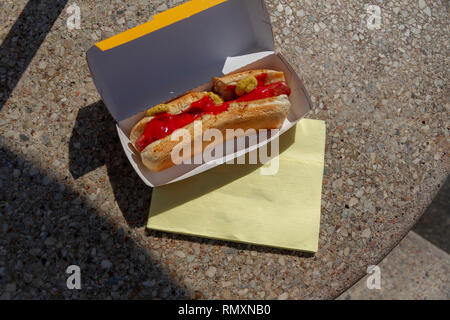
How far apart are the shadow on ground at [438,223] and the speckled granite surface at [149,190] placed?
1.04 m

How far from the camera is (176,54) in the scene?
54.1 inches

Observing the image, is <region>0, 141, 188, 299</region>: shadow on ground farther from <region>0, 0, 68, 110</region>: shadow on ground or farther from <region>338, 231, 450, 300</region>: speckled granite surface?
<region>338, 231, 450, 300</region>: speckled granite surface

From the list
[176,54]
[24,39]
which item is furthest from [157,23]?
[24,39]

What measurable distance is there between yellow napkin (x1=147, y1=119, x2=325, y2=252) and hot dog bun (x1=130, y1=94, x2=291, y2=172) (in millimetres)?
100

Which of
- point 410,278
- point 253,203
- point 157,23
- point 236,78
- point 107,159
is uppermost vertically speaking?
point 157,23

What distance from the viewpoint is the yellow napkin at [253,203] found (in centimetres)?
134

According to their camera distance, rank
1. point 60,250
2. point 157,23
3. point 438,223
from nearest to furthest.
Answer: point 157,23 < point 60,250 < point 438,223

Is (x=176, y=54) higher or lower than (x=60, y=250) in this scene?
higher

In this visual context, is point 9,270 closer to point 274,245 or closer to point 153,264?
point 153,264

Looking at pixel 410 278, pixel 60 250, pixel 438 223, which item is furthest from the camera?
pixel 438 223

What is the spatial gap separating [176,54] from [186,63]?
0.06m

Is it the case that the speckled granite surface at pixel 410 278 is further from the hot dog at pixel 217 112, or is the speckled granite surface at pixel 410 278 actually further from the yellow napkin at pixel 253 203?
the hot dog at pixel 217 112

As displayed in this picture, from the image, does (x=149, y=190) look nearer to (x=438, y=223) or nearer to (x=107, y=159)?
(x=107, y=159)

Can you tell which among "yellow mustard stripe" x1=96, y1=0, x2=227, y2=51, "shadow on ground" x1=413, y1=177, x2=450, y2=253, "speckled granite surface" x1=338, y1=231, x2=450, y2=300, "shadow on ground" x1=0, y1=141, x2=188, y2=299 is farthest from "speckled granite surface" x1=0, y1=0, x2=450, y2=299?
"shadow on ground" x1=413, y1=177, x2=450, y2=253
